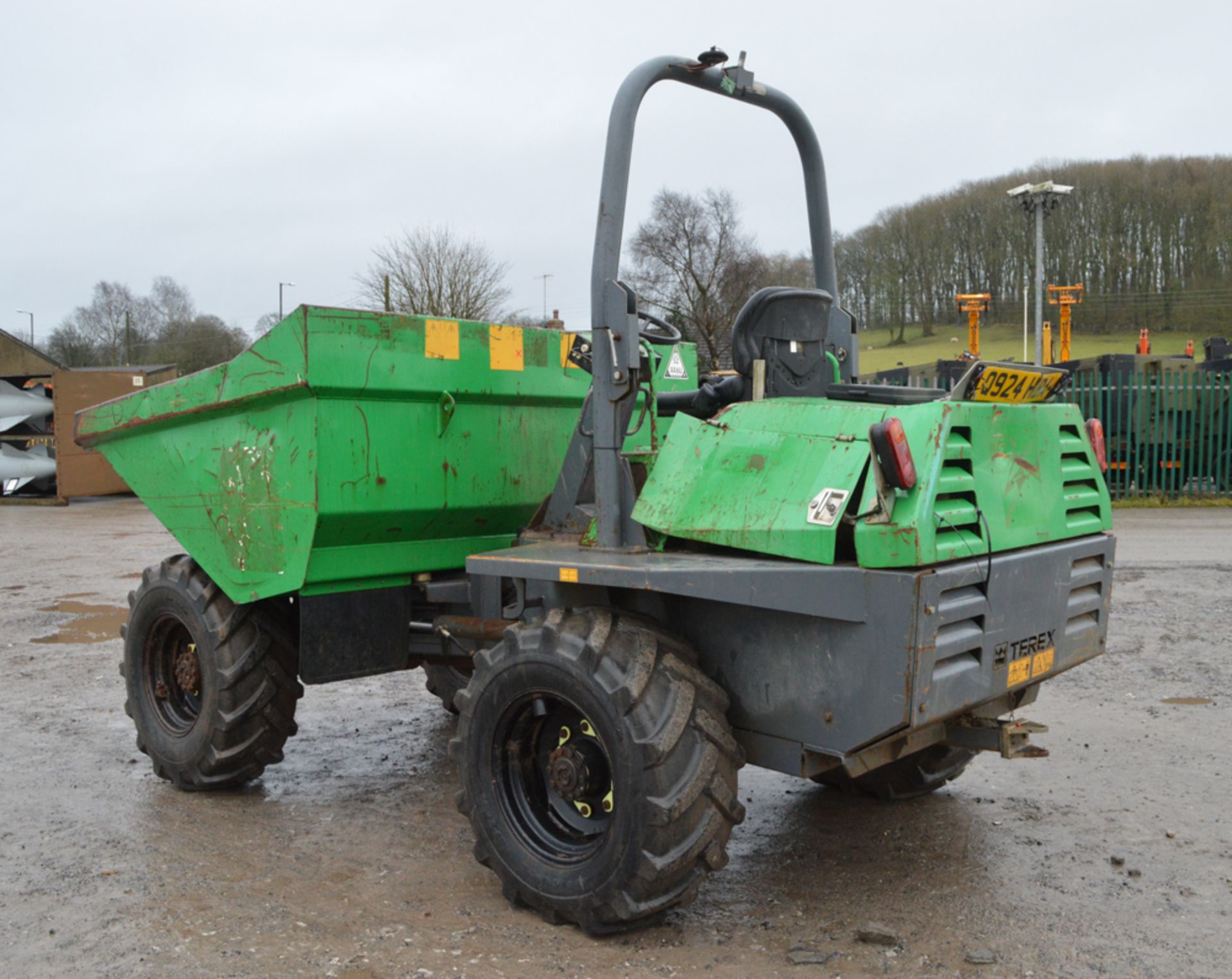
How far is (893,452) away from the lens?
3049 millimetres

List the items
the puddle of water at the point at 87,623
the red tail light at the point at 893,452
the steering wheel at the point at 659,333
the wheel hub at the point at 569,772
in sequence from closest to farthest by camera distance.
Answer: the red tail light at the point at 893,452 → the wheel hub at the point at 569,772 → the steering wheel at the point at 659,333 → the puddle of water at the point at 87,623

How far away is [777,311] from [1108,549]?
4.61ft

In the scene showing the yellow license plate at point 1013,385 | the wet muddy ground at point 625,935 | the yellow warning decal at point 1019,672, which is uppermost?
the yellow license plate at point 1013,385

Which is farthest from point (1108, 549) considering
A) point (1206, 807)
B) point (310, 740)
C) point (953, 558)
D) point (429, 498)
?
point (310, 740)

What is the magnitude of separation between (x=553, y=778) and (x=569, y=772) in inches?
3.3

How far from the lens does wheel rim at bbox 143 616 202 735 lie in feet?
17.0

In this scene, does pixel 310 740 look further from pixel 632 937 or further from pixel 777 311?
pixel 777 311

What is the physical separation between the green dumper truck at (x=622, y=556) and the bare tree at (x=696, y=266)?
94.4 ft

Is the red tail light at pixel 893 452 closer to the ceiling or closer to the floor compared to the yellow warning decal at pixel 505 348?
closer to the floor

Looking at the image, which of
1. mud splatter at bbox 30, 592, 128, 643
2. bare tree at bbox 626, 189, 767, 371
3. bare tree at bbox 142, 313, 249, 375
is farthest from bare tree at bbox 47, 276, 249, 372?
mud splatter at bbox 30, 592, 128, 643

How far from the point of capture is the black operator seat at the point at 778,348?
3.83 metres

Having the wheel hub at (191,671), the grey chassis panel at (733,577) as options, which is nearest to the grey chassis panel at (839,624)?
the grey chassis panel at (733,577)

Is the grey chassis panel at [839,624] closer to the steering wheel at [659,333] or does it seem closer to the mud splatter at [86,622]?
the steering wheel at [659,333]

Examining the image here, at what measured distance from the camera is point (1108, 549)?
157 inches
